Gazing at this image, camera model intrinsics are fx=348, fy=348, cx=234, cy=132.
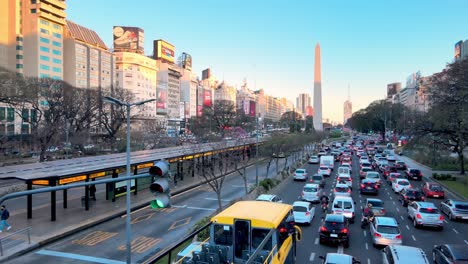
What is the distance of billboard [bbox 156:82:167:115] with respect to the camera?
130m

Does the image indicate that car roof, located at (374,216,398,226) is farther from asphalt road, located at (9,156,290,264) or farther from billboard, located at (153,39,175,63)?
billboard, located at (153,39,175,63)

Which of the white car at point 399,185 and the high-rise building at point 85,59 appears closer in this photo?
the white car at point 399,185

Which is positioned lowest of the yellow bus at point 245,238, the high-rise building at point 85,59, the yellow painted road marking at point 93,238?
the yellow painted road marking at point 93,238

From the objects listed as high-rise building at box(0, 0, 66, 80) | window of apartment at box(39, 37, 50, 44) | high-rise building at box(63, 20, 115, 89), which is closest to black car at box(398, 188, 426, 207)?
high-rise building at box(63, 20, 115, 89)

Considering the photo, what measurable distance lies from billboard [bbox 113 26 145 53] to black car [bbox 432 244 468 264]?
403 ft

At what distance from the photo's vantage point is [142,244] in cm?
1730

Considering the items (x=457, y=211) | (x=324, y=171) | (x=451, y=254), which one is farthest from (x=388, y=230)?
(x=324, y=171)

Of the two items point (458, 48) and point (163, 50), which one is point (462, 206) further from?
point (458, 48)

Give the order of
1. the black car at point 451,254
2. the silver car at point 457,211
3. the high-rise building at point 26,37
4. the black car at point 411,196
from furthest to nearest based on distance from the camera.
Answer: the high-rise building at point 26,37, the black car at point 411,196, the silver car at point 457,211, the black car at point 451,254

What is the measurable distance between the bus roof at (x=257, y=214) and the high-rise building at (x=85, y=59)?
86678 mm

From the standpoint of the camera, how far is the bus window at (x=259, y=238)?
8344mm

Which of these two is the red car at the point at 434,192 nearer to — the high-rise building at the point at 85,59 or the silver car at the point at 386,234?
the silver car at the point at 386,234

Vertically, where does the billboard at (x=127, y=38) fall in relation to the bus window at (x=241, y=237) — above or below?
above

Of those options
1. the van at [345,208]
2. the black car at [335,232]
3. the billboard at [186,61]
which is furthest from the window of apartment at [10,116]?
the billboard at [186,61]
